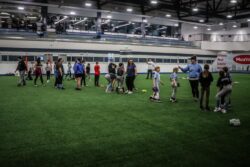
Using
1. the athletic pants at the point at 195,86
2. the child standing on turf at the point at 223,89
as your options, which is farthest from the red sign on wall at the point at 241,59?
the child standing on turf at the point at 223,89

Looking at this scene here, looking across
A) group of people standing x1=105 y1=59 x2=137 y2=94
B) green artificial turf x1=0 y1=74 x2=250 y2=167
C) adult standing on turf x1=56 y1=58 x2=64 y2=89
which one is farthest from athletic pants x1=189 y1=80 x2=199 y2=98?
adult standing on turf x1=56 y1=58 x2=64 y2=89

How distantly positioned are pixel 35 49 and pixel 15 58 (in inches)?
103

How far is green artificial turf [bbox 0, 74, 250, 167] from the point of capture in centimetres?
512

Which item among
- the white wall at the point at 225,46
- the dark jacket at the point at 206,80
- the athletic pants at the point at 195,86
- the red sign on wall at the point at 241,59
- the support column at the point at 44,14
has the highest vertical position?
the support column at the point at 44,14

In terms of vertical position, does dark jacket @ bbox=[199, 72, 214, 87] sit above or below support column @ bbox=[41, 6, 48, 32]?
below

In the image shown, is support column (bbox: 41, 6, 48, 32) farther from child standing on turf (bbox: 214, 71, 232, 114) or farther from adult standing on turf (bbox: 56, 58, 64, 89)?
child standing on turf (bbox: 214, 71, 232, 114)

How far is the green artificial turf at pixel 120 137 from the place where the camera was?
5117mm

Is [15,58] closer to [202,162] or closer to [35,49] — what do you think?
[35,49]

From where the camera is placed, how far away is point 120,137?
657 centimetres

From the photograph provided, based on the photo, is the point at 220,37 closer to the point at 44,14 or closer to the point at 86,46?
the point at 86,46

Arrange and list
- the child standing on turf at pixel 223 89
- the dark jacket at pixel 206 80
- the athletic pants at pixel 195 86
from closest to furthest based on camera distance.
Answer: the child standing on turf at pixel 223 89 < the dark jacket at pixel 206 80 < the athletic pants at pixel 195 86

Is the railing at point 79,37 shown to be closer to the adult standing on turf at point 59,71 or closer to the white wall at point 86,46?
the white wall at point 86,46

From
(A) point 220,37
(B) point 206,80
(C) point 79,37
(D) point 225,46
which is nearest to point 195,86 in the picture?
(B) point 206,80

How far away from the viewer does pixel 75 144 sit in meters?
5.98
